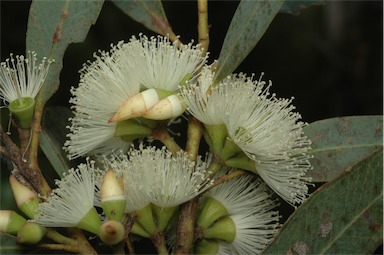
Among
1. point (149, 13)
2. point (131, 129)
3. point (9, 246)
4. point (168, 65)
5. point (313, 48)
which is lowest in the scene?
point (9, 246)

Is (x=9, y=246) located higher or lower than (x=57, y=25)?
lower

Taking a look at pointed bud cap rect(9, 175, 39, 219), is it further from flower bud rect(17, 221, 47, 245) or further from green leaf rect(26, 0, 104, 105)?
green leaf rect(26, 0, 104, 105)

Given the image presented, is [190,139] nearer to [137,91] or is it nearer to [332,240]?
[137,91]

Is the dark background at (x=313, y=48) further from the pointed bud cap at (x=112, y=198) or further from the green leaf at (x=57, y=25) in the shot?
the pointed bud cap at (x=112, y=198)

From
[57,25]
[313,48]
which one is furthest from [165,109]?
[313,48]

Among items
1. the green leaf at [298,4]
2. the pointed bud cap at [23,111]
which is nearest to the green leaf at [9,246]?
the pointed bud cap at [23,111]

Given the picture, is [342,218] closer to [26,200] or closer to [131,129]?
[131,129]
